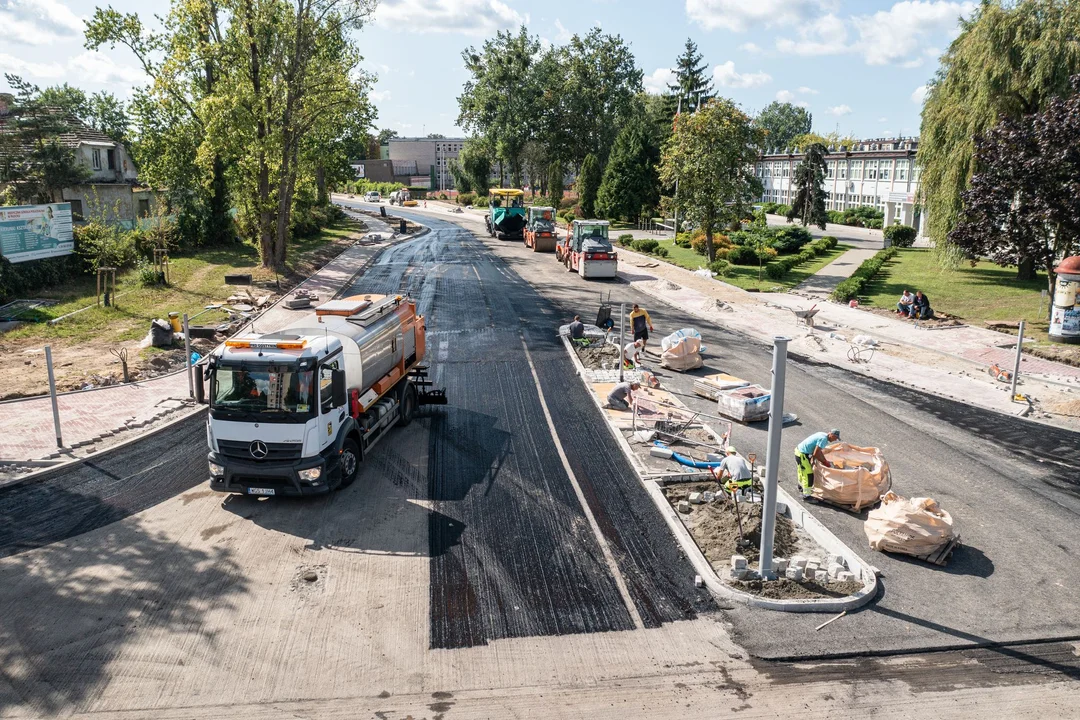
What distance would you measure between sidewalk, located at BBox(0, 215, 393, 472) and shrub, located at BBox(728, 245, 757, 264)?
28.4 metres

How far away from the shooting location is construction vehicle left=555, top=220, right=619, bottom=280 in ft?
116

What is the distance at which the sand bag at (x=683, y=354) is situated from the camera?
67.3ft

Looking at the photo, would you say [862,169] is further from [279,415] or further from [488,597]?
[488,597]

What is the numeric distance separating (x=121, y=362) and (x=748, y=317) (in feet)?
65.9

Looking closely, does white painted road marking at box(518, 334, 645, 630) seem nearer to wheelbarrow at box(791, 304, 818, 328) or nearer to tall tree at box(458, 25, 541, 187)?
wheelbarrow at box(791, 304, 818, 328)

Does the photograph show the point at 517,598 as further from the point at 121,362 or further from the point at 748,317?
the point at 748,317

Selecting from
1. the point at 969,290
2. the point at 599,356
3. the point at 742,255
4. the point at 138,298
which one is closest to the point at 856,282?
the point at 969,290

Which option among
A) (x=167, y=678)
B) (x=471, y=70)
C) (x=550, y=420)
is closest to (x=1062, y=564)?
(x=550, y=420)

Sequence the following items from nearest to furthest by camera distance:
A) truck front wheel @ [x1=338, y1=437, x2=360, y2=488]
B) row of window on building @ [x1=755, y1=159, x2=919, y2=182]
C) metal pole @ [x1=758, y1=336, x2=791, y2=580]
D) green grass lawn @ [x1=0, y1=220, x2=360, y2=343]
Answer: metal pole @ [x1=758, y1=336, x2=791, y2=580]
truck front wheel @ [x1=338, y1=437, x2=360, y2=488]
green grass lawn @ [x1=0, y1=220, x2=360, y2=343]
row of window on building @ [x1=755, y1=159, x2=919, y2=182]

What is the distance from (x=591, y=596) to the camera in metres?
10.0

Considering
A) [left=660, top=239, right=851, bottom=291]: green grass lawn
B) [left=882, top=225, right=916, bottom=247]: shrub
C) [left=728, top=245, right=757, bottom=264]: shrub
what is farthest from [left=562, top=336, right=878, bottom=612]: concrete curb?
[left=882, top=225, right=916, bottom=247]: shrub

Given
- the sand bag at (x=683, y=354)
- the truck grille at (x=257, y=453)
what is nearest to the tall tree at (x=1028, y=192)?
the sand bag at (x=683, y=354)

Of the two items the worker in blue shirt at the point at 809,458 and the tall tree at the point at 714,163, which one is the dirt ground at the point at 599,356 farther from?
the tall tree at the point at 714,163

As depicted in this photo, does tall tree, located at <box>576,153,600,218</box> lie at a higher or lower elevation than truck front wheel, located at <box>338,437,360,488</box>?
higher
